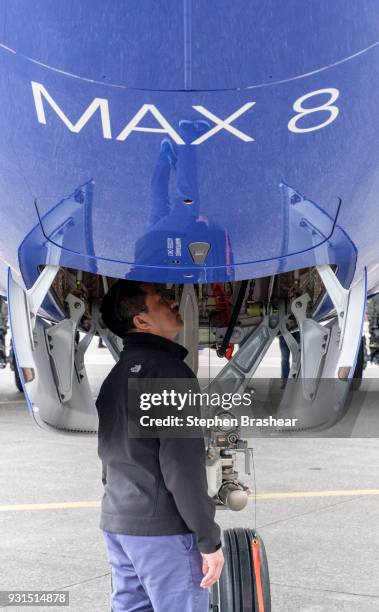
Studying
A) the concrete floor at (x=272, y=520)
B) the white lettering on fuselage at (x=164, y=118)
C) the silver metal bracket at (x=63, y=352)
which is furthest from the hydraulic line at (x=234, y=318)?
the white lettering on fuselage at (x=164, y=118)

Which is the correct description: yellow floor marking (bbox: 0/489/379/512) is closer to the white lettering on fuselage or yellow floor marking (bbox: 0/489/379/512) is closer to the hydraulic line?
the hydraulic line

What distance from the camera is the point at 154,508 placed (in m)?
2.89

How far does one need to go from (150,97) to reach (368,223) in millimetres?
1122

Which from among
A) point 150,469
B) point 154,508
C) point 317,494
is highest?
point 150,469

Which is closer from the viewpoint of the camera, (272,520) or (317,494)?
(272,520)

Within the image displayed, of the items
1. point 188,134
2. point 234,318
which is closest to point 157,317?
point 188,134

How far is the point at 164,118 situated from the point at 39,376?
1.52m

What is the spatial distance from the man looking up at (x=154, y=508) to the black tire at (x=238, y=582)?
2.54 ft

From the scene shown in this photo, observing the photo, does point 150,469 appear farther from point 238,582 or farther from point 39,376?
point 238,582

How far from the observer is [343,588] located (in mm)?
4613

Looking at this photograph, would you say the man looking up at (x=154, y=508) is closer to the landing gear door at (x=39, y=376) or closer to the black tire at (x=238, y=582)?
the landing gear door at (x=39, y=376)

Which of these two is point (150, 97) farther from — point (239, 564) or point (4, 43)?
point (239, 564)

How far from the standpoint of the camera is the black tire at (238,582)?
3754mm

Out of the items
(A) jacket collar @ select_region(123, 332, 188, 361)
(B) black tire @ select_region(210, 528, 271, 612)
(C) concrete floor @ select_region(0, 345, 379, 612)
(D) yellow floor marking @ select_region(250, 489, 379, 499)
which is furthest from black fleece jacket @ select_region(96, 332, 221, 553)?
(D) yellow floor marking @ select_region(250, 489, 379, 499)
